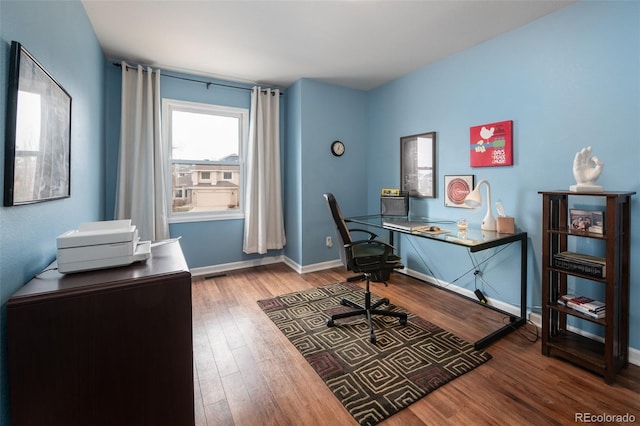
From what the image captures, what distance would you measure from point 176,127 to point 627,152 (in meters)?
4.22

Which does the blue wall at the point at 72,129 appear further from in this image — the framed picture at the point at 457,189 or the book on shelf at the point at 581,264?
the framed picture at the point at 457,189

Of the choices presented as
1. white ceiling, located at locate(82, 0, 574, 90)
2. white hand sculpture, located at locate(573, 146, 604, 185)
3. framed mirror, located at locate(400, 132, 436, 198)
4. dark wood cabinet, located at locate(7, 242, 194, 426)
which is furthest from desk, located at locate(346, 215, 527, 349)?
dark wood cabinet, located at locate(7, 242, 194, 426)

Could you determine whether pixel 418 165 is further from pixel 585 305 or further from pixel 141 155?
pixel 141 155

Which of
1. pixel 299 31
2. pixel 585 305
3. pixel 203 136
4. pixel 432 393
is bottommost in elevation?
pixel 432 393

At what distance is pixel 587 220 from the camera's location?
1.91 meters

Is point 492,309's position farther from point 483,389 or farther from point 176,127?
point 176,127

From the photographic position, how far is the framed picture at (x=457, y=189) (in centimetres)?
292

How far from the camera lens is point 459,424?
4.77 feet

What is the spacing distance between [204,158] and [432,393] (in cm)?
347

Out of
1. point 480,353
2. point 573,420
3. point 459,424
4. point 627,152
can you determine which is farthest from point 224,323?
point 627,152

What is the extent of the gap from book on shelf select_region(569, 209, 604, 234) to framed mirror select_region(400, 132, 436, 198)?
4.55 ft

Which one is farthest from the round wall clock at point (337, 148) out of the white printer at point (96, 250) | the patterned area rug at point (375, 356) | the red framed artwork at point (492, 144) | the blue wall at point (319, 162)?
the white printer at point (96, 250)

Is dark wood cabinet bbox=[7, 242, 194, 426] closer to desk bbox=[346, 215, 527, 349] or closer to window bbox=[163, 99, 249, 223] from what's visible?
desk bbox=[346, 215, 527, 349]

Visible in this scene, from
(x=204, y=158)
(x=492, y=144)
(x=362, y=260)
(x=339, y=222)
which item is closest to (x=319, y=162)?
(x=204, y=158)
